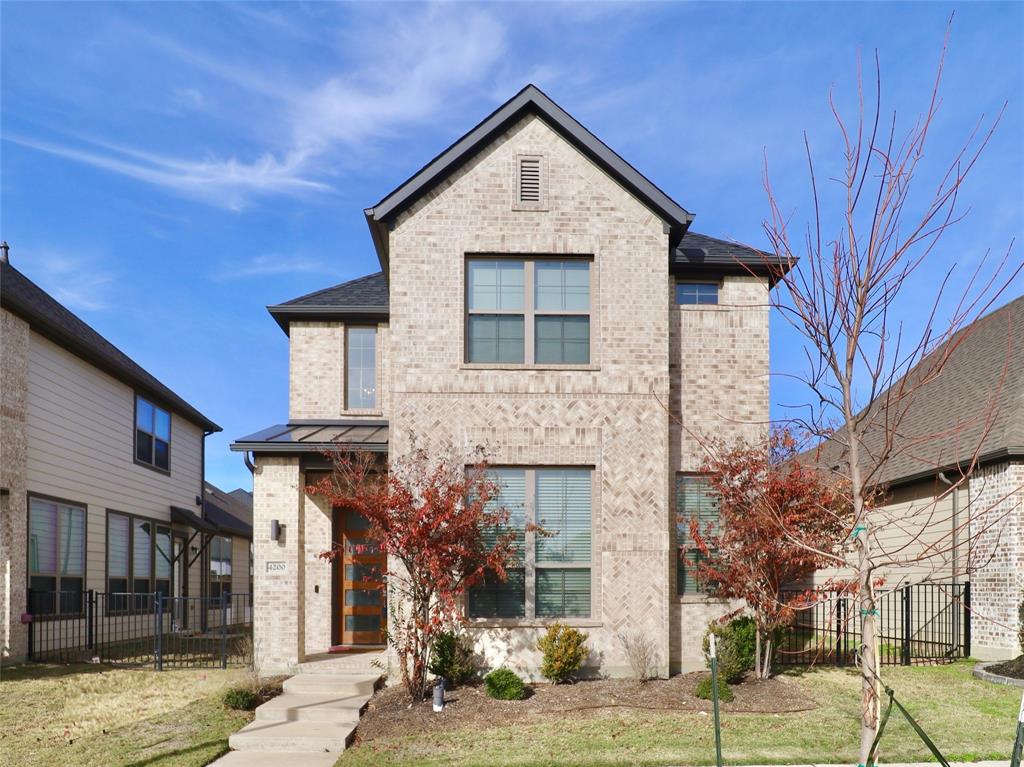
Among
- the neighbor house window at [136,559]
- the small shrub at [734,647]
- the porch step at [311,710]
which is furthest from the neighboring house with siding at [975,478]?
the neighbor house window at [136,559]

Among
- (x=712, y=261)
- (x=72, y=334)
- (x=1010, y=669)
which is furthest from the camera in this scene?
(x=72, y=334)

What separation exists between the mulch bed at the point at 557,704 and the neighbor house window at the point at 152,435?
44.7ft

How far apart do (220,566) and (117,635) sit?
9580 mm

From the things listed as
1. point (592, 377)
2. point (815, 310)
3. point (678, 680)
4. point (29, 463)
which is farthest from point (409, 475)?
point (29, 463)

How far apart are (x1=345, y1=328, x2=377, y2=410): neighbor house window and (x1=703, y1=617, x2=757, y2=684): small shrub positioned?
26.2 feet

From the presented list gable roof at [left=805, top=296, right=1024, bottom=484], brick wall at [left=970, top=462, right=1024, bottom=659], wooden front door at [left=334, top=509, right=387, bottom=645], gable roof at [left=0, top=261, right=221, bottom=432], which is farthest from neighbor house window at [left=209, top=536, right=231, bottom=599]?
brick wall at [left=970, top=462, right=1024, bottom=659]

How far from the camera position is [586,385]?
1324 centimetres

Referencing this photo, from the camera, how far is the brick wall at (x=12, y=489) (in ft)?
52.3

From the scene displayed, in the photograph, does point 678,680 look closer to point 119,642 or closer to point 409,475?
point 409,475

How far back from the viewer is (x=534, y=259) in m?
13.5

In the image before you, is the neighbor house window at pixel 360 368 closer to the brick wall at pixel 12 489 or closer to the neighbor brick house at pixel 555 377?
the neighbor brick house at pixel 555 377

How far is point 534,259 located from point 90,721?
8.36m

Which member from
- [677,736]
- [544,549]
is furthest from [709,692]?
[544,549]

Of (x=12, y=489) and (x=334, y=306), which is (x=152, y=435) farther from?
(x=334, y=306)
